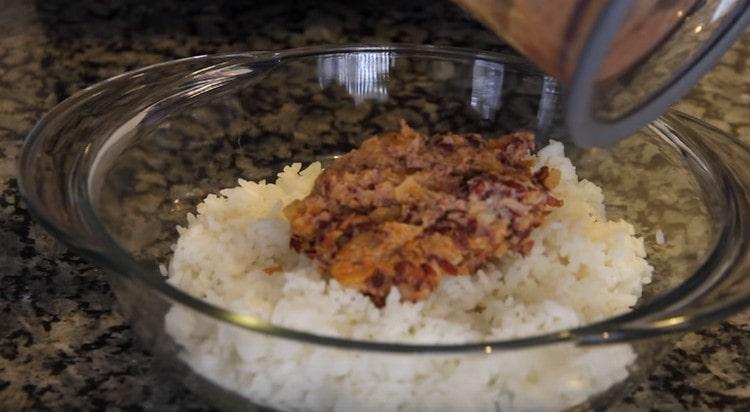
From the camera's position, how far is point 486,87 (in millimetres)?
1004

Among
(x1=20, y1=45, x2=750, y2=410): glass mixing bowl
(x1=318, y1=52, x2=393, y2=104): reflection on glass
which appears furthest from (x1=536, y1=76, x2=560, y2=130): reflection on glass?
(x1=318, y1=52, x2=393, y2=104): reflection on glass

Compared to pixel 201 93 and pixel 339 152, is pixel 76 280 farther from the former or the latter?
pixel 339 152

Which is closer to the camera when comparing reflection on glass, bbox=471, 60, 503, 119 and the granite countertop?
the granite countertop

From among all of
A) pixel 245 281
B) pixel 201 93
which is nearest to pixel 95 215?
pixel 245 281

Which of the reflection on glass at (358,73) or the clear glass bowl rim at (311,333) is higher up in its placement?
the reflection on glass at (358,73)

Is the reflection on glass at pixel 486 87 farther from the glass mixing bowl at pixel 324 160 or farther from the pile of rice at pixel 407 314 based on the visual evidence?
the pile of rice at pixel 407 314

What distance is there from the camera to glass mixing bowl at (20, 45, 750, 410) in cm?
61

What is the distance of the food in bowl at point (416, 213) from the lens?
27.8 inches

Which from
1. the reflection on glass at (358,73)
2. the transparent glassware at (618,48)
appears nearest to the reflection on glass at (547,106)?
the reflection on glass at (358,73)

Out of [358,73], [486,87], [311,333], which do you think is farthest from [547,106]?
[311,333]

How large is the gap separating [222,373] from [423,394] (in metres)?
0.15

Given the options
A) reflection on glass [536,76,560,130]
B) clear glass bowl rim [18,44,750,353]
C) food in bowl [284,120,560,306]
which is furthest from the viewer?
reflection on glass [536,76,560,130]

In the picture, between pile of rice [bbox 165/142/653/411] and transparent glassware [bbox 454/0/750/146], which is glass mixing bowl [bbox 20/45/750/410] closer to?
pile of rice [bbox 165/142/653/411]

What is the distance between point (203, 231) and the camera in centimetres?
83
